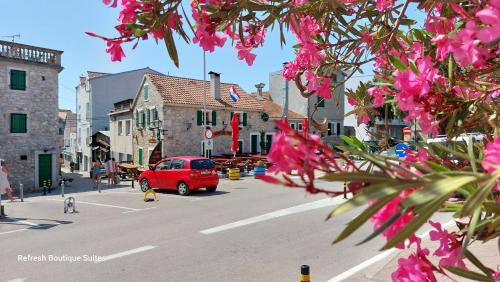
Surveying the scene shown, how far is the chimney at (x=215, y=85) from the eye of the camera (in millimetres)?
31188

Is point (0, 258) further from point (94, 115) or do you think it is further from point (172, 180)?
point (94, 115)

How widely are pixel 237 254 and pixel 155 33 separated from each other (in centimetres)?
577

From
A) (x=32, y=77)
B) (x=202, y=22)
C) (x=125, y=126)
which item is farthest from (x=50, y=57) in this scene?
(x=202, y=22)

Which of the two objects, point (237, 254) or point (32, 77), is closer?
point (237, 254)

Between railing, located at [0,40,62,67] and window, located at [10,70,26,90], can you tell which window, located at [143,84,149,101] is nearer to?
railing, located at [0,40,62,67]

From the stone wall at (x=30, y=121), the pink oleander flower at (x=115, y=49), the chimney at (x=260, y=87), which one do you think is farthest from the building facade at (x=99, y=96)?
the pink oleander flower at (x=115, y=49)

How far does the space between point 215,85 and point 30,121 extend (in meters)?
13.4

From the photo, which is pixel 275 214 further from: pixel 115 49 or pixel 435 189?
pixel 435 189

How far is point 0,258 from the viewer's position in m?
7.20

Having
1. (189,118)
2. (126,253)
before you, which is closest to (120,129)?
(189,118)

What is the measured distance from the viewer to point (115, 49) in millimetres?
2061

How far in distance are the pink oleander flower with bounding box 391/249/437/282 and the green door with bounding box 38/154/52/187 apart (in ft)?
77.4

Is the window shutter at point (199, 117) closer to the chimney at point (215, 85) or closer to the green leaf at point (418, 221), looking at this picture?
the chimney at point (215, 85)

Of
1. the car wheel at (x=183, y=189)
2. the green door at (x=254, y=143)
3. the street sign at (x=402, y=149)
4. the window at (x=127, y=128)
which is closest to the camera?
the street sign at (x=402, y=149)
